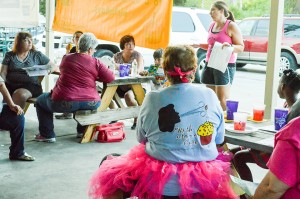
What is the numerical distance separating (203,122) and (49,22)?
19.0ft

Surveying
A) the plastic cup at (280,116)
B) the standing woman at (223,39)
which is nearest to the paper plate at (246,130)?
the plastic cup at (280,116)

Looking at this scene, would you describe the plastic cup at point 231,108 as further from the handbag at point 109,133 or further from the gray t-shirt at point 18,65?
the gray t-shirt at point 18,65

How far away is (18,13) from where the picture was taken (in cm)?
806

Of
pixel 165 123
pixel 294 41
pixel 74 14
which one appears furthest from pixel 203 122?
pixel 294 41

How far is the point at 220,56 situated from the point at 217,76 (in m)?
0.28

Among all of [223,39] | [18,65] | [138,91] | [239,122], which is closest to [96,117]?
[138,91]

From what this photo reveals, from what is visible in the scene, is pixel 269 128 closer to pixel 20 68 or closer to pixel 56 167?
pixel 56 167

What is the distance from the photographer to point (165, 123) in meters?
2.61

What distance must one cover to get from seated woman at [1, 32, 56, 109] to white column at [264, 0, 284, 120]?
3128mm

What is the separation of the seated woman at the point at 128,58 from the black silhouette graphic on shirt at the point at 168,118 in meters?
4.07

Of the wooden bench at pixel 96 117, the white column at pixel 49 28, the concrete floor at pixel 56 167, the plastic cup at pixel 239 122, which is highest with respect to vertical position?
the white column at pixel 49 28

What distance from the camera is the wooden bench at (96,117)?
5.70 meters

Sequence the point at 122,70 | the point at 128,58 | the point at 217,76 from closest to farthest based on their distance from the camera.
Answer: the point at 217,76
the point at 122,70
the point at 128,58

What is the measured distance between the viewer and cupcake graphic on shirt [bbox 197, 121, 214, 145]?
2.65 m
